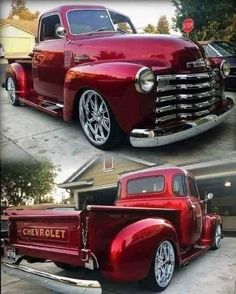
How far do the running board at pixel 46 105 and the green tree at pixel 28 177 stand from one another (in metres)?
0.55

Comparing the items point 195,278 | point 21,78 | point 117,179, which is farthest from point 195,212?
point 21,78

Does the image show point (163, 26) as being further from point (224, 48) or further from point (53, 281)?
point (53, 281)

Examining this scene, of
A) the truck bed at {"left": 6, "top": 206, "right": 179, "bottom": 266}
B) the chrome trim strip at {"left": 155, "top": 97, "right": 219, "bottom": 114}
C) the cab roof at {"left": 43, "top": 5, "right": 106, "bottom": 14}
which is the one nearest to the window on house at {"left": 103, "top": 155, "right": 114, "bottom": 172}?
the truck bed at {"left": 6, "top": 206, "right": 179, "bottom": 266}

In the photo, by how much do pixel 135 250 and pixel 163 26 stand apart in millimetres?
1215

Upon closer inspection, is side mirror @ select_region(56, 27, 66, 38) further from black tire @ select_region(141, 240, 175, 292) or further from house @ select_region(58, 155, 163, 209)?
black tire @ select_region(141, 240, 175, 292)

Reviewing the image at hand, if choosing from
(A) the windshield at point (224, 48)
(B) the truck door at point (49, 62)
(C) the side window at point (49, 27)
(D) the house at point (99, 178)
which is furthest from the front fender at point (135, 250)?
(C) the side window at point (49, 27)

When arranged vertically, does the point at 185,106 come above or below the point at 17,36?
below

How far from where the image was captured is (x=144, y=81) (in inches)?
87.2

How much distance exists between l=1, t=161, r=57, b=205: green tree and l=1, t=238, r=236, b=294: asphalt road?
0.47 meters

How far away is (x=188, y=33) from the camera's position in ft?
8.02

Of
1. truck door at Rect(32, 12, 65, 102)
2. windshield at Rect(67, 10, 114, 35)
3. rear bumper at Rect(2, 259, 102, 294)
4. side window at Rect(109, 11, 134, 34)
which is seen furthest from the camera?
truck door at Rect(32, 12, 65, 102)

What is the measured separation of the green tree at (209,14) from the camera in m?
2.29

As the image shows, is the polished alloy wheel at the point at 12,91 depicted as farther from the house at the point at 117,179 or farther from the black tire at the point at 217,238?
the black tire at the point at 217,238

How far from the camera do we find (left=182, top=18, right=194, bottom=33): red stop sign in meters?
2.33
